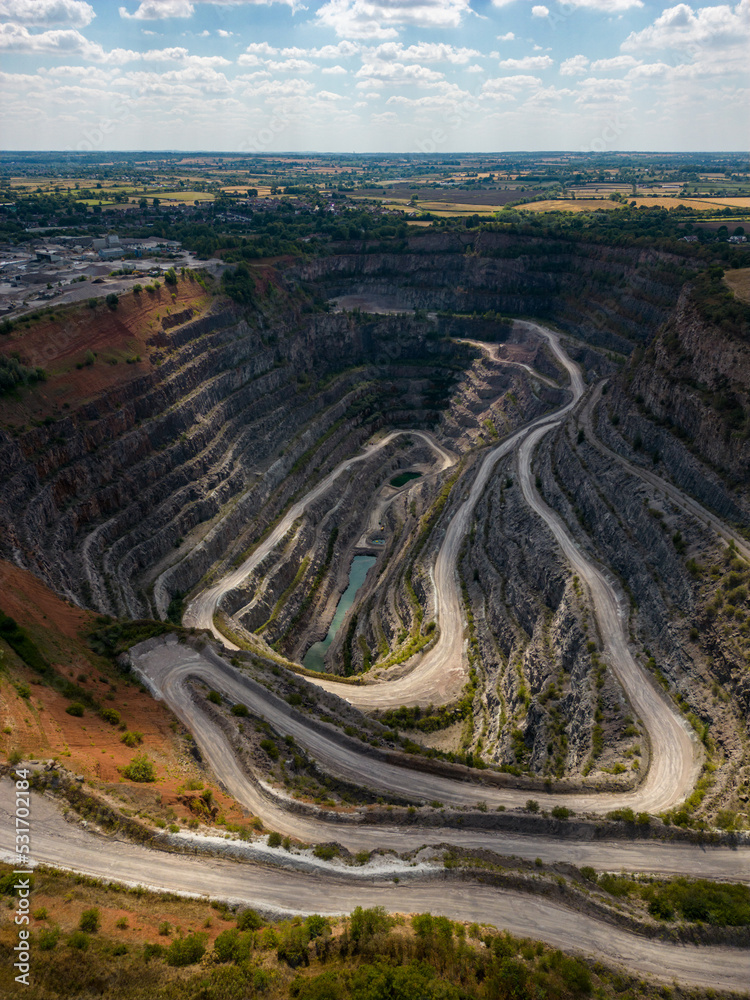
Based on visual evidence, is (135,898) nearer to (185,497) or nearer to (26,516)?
(26,516)

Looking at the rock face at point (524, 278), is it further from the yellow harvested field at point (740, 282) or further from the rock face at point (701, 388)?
the rock face at point (701, 388)

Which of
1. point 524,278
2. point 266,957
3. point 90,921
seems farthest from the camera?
point 524,278

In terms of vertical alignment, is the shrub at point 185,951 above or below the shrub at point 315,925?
above

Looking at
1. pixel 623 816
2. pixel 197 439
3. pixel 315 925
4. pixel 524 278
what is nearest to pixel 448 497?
pixel 197 439

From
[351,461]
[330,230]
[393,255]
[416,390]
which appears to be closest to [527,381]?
[416,390]

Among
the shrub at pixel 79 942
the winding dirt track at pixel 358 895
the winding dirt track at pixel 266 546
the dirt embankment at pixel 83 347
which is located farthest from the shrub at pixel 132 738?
the dirt embankment at pixel 83 347

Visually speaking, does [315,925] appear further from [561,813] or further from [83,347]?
[83,347]
